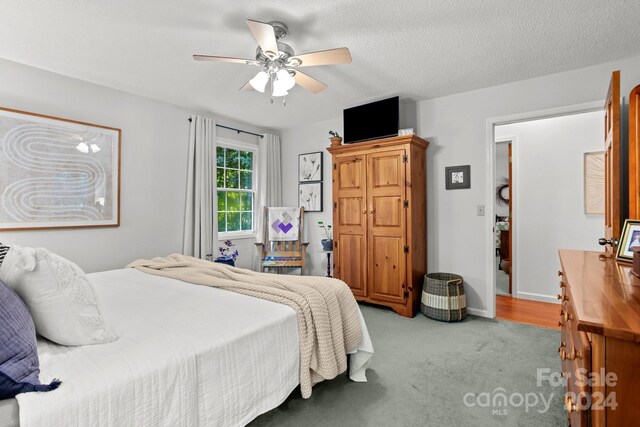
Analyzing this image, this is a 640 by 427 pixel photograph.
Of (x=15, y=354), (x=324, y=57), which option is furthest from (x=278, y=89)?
(x=15, y=354)

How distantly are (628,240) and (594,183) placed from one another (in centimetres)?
263

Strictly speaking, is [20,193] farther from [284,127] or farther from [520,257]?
[520,257]

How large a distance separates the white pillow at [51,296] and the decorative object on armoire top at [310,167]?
147 inches

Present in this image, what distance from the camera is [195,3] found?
1.94 m

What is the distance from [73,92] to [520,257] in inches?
215

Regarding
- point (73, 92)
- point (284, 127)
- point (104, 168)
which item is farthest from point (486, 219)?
point (73, 92)

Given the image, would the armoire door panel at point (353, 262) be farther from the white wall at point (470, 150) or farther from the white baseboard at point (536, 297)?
the white baseboard at point (536, 297)

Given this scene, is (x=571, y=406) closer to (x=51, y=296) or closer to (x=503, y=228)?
(x=51, y=296)

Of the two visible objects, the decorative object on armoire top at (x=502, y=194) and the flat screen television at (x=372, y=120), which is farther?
the decorative object on armoire top at (x=502, y=194)

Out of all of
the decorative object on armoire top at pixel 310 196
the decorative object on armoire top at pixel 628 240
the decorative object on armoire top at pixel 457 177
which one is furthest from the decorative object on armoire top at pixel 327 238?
the decorative object on armoire top at pixel 628 240

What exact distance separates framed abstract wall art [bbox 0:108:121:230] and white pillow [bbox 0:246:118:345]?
204 cm

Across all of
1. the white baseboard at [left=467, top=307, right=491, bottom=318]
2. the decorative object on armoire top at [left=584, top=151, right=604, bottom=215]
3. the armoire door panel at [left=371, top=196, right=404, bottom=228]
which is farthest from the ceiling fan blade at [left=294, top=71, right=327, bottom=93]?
the decorative object on armoire top at [left=584, top=151, right=604, bottom=215]

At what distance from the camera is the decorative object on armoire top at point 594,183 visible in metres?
3.64

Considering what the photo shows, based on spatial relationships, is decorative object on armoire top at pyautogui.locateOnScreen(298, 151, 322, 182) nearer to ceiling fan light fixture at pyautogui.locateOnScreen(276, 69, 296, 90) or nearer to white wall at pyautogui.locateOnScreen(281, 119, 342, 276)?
white wall at pyautogui.locateOnScreen(281, 119, 342, 276)
